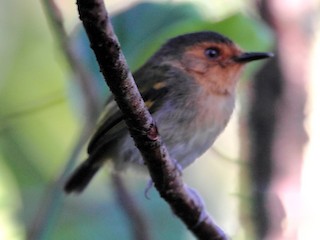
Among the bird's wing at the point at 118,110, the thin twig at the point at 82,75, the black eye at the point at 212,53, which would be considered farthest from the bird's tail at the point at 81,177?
the black eye at the point at 212,53

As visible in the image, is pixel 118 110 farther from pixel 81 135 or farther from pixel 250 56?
pixel 250 56

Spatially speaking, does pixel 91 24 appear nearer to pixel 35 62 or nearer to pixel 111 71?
pixel 111 71

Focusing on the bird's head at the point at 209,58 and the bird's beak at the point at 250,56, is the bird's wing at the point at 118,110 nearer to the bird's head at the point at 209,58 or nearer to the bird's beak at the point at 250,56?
the bird's head at the point at 209,58

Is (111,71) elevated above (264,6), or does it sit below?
above

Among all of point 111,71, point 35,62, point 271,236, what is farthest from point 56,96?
point 111,71

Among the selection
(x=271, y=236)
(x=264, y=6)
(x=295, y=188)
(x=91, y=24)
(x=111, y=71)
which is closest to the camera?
(x=91, y=24)

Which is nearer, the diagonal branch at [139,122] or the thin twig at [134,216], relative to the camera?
the diagonal branch at [139,122]

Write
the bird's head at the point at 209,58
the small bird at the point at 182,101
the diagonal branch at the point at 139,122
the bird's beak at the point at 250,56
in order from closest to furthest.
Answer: the diagonal branch at the point at 139,122, the bird's beak at the point at 250,56, the small bird at the point at 182,101, the bird's head at the point at 209,58

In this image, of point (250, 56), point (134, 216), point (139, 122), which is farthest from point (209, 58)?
point (139, 122)
